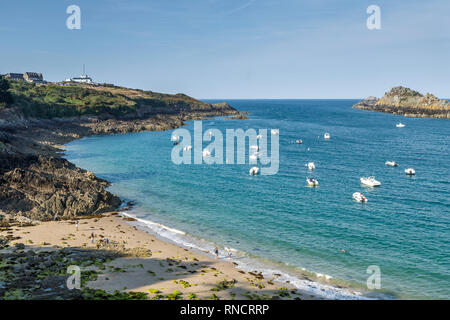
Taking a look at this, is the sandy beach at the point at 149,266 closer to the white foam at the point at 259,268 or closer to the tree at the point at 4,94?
the white foam at the point at 259,268

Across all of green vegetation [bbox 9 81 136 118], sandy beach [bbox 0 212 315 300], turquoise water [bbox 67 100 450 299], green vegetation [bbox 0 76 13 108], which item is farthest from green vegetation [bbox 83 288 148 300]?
green vegetation [bbox 9 81 136 118]

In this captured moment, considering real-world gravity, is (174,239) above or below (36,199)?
below

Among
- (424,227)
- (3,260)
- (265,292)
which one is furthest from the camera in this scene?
(424,227)

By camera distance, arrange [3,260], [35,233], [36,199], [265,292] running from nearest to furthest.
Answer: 1. [265,292]
2. [3,260]
3. [35,233]
4. [36,199]

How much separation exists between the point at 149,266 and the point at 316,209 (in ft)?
84.5

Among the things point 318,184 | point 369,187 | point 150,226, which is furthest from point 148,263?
point 369,187

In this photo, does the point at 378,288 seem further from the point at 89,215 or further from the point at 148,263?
the point at 89,215

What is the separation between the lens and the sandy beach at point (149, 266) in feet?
80.6

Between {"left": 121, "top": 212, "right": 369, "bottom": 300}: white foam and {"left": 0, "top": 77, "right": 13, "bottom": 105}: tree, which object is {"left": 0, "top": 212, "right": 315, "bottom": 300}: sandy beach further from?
{"left": 0, "top": 77, "right": 13, "bottom": 105}: tree

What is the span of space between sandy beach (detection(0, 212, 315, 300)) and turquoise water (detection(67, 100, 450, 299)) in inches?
170

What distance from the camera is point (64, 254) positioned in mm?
29797

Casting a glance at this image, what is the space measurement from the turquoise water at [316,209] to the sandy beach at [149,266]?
14.1ft

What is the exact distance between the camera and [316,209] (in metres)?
45.6

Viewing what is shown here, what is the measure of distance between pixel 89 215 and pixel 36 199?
7.10 meters
